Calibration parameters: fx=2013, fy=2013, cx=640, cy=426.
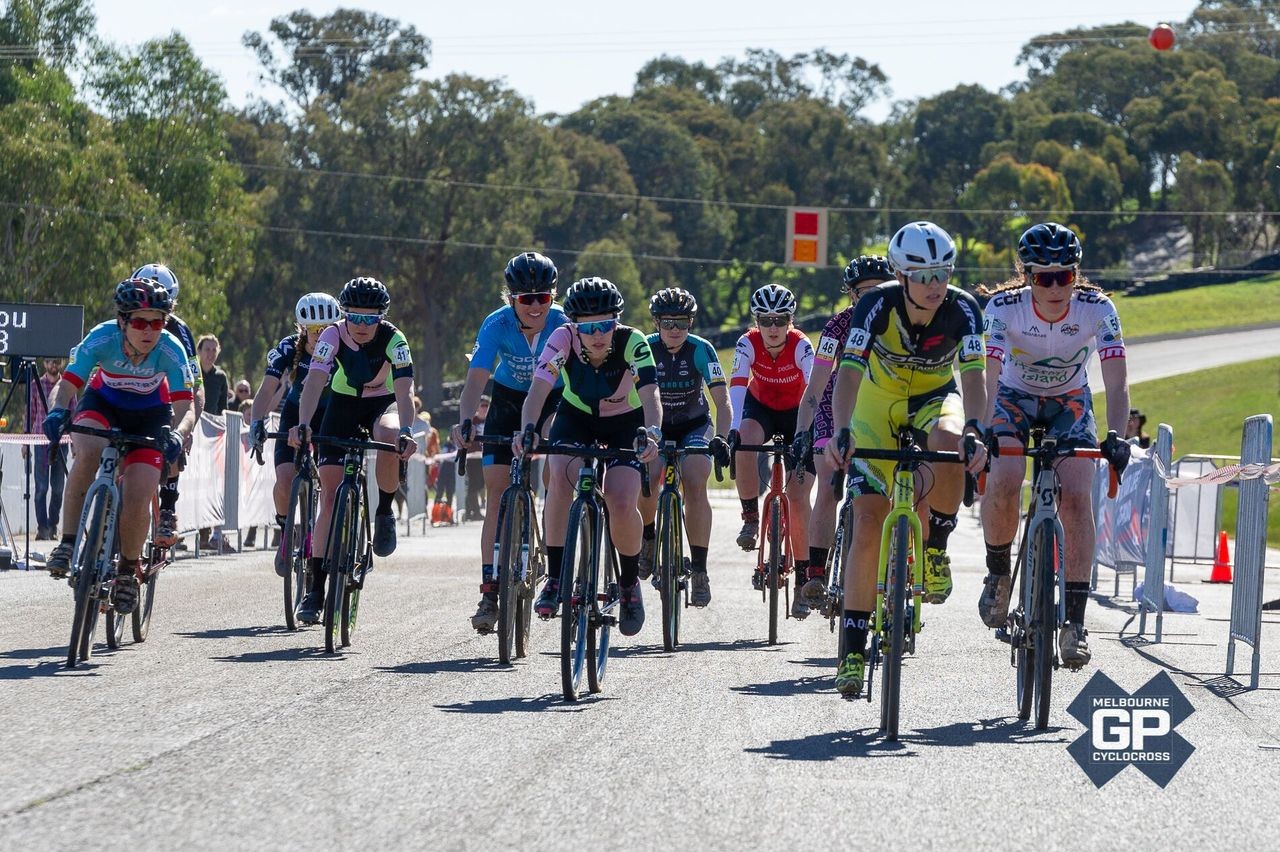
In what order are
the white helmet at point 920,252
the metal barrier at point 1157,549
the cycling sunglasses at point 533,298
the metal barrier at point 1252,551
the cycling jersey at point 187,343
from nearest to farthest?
the white helmet at point 920,252
the metal barrier at point 1252,551
the cycling jersey at point 187,343
the cycling sunglasses at point 533,298
the metal barrier at point 1157,549

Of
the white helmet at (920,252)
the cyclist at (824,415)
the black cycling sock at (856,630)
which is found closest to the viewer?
the black cycling sock at (856,630)

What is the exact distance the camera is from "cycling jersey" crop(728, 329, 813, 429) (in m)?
13.2

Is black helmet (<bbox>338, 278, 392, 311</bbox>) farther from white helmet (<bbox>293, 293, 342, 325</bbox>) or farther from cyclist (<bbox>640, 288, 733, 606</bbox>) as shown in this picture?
cyclist (<bbox>640, 288, 733, 606</bbox>)

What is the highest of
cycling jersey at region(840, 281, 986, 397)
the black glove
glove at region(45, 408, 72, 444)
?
cycling jersey at region(840, 281, 986, 397)

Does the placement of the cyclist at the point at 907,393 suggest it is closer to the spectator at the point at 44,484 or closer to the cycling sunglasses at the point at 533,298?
the cycling sunglasses at the point at 533,298

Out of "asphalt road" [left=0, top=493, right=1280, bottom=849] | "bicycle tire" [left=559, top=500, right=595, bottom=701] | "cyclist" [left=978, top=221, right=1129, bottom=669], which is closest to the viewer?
"asphalt road" [left=0, top=493, right=1280, bottom=849]

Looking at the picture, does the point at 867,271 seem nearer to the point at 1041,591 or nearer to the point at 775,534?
the point at 775,534

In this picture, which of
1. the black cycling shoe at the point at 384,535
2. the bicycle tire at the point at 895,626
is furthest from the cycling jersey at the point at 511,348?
the bicycle tire at the point at 895,626

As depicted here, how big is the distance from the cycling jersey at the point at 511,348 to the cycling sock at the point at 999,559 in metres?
3.05

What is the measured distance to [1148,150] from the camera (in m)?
118

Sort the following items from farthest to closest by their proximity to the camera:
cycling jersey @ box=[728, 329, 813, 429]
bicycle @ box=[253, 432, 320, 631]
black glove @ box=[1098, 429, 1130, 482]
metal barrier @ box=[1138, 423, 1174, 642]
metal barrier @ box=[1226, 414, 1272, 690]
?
metal barrier @ box=[1138, 423, 1174, 642] < cycling jersey @ box=[728, 329, 813, 429] < bicycle @ box=[253, 432, 320, 631] < metal barrier @ box=[1226, 414, 1272, 690] < black glove @ box=[1098, 429, 1130, 482]

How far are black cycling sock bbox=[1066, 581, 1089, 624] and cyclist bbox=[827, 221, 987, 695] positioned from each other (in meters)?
0.68

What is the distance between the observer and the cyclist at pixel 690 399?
498 inches

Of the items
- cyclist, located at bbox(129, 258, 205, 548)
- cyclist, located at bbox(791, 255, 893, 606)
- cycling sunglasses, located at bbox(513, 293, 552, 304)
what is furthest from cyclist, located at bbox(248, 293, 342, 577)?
→ cyclist, located at bbox(791, 255, 893, 606)
